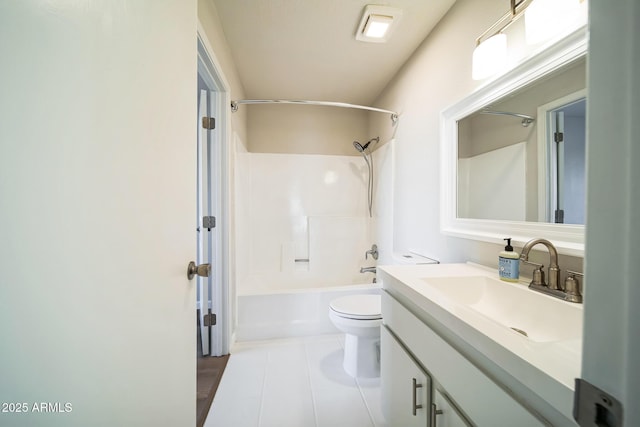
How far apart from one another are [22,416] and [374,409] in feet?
4.90

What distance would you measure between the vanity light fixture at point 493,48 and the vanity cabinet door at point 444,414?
1.35m

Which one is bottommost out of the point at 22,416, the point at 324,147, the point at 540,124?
the point at 22,416

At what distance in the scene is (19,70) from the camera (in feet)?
1.02

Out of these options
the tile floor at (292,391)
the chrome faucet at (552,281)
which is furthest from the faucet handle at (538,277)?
the tile floor at (292,391)

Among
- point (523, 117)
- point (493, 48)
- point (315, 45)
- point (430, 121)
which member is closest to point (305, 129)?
point (315, 45)

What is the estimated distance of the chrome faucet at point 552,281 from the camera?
2.61 feet

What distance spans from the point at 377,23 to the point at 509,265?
159 cm

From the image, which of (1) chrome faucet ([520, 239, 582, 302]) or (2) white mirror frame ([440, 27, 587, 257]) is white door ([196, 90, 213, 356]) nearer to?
(2) white mirror frame ([440, 27, 587, 257])

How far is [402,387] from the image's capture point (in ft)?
3.25

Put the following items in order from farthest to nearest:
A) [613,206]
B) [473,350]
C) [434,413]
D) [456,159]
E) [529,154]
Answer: [456,159]
[529,154]
[434,413]
[473,350]
[613,206]

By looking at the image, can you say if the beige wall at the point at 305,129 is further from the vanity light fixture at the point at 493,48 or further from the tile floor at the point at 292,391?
the tile floor at the point at 292,391

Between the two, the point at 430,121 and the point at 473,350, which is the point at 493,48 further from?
the point at 473,350

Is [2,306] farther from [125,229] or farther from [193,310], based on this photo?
[193,310]

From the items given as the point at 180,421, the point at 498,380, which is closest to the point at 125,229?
the point at 180,421
